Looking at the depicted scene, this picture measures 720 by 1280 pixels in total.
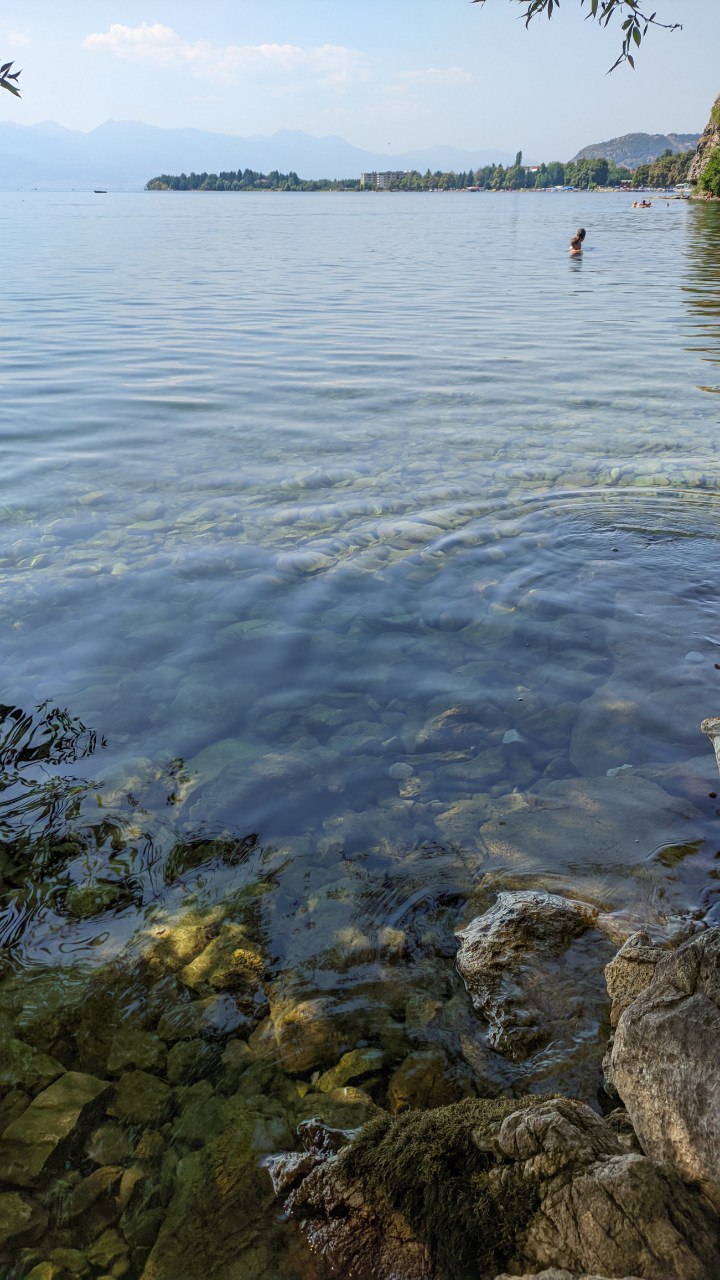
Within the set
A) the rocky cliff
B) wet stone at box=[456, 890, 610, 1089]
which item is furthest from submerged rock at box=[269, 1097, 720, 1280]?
the rocky cliff

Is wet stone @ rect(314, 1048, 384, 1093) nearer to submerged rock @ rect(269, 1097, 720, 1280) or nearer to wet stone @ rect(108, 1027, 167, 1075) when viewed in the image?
submerged rock @ rect(269, 1097, 720, 1280)

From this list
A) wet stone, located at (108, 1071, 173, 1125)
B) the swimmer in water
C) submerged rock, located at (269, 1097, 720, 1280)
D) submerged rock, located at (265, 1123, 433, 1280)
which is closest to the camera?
submerged rock, located at (269, 1097, 720, 1280)

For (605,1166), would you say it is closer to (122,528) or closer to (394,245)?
(122,528)

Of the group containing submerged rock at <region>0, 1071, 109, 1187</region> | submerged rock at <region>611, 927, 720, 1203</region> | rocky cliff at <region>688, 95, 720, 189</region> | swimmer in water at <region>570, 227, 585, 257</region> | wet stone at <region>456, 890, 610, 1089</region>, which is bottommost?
submerged rock at <region>0, 1071, 109, 1187</region>

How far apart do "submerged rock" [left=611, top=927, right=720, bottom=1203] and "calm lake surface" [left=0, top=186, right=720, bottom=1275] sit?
4.00 ft

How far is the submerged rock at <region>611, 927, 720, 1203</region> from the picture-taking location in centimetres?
232

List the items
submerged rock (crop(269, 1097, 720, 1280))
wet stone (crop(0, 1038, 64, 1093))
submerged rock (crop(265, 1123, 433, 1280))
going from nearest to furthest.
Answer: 1. submerged rock (crop(269, 1097, 720, 1280))
2. submerged rock (crop(265, 1123, 433, 1280))
3. wet stone (crop(0, 1038, 64, 1093))

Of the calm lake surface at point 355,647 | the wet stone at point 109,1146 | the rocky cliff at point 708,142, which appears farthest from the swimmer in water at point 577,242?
the rocky cliff at point 708,142

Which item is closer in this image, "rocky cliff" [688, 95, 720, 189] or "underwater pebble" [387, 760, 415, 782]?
"underwater pebble" [387, 760, 415, 782]

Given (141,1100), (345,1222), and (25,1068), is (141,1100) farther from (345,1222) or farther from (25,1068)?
(345,1222)

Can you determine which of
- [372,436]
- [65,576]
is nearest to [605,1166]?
[65,576]

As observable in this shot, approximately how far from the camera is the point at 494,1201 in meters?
2.46

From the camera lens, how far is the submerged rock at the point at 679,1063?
2324 millimetres

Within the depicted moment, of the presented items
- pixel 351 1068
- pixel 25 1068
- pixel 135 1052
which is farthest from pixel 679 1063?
pixel 25 1068
